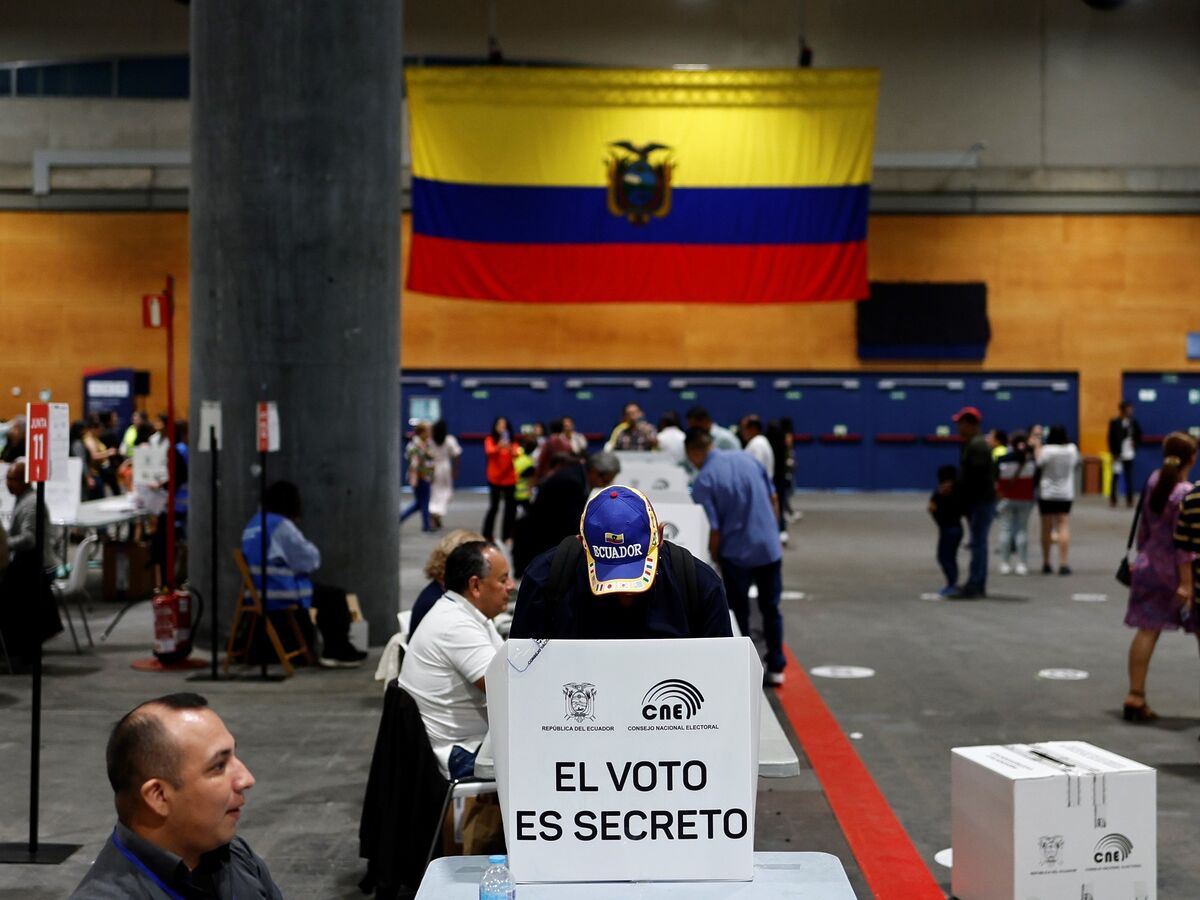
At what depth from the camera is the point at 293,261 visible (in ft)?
37.1

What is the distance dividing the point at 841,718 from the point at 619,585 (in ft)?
18.2

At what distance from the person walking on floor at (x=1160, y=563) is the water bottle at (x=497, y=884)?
20.3 ft

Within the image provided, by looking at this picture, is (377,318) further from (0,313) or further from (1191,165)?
(1191,165)

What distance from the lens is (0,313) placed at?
3134 cm

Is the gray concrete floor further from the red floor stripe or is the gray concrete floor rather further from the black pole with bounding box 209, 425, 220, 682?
the black pole with bounding box 209, 425, 220, 682

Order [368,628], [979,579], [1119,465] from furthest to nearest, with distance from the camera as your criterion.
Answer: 1. [1119,465]
2. [979,579]
3. [368,628]

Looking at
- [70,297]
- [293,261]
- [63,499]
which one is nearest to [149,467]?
[63,499]

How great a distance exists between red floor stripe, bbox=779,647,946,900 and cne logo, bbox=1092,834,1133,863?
692 mm

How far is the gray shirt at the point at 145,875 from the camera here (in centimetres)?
269

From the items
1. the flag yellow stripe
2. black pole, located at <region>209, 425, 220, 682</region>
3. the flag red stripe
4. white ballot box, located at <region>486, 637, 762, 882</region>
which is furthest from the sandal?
the flag yellow stripe

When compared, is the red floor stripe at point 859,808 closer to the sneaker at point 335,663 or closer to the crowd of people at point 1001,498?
the sneaker at point 335,663

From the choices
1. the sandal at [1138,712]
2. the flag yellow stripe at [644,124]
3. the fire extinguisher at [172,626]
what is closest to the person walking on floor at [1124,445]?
the flag yellow stripe at [644,124]

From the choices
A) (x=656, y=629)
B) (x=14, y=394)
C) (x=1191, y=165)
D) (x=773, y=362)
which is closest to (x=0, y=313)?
(x=14, y=394)

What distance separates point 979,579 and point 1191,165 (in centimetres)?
2002
